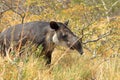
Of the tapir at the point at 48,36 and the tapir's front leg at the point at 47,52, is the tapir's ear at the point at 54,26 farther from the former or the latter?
the tapir's front leg at the point at 47,52

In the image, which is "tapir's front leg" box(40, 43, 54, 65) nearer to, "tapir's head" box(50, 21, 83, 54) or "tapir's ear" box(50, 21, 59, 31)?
"tapir's head" box(50, 21, 83, 54)

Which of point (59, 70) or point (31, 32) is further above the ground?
point (31, 32)

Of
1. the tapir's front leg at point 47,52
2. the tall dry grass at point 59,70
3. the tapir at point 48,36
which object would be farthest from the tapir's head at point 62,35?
the tall dry grass at point 59,70

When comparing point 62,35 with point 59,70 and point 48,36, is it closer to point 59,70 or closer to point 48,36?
point 48,36

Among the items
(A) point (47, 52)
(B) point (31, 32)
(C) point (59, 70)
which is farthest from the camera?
(B) point (31, 32)

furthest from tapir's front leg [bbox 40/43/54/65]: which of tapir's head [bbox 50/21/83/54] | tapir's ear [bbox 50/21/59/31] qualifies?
tapir's ear [bbox 50/21/59/31]

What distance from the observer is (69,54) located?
654 cm

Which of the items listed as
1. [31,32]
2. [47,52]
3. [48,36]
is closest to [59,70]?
[47,52]

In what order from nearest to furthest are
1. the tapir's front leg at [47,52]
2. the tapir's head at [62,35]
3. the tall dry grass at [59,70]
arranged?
1. the tall dry grass at [59,70]
2. the tapir's head at [62,35]
3. the tapir's front leg at [47,52]

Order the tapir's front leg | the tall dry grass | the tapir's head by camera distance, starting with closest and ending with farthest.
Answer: the tall dry grass < the tapir's head < the tapir's front leg

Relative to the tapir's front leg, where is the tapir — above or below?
above

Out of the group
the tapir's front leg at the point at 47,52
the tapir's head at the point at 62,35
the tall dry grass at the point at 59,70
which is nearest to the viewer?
the tall dry grass at the point at 59,70

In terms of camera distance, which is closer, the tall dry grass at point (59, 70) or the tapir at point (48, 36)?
the tall dry grass at point (59, 70)

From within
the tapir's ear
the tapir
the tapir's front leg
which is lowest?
the tapir's front leg
